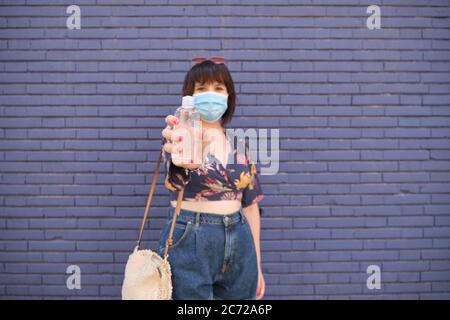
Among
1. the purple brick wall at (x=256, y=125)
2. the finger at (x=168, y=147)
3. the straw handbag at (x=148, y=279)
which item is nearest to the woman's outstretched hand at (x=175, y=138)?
the finger at (x=168, y=147)

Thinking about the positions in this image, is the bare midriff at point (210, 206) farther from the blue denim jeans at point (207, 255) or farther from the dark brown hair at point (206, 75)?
the dark brown hair at point (206, 75)

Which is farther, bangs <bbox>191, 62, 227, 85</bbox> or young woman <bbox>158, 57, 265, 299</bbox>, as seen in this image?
bangs <bbox>191, 62, 227, 85</bbox>

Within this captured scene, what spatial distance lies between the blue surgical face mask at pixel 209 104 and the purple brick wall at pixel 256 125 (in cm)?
98

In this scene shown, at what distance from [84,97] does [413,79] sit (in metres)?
2.78

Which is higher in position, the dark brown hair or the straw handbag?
the dark brown hair

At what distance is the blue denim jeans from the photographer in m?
2.32

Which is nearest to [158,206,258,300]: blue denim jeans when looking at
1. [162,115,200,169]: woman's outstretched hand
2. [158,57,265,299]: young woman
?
[158,57,265,299]: young woman

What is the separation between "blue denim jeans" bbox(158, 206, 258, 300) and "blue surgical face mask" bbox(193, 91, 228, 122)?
1.97ft

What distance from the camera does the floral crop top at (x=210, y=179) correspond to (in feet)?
7.45

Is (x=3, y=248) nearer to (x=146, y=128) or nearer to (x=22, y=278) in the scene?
(x=22, y=278)

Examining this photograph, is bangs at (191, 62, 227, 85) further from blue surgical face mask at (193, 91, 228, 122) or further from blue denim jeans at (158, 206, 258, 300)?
blue denim jeans at (158, 206, 258, 300)

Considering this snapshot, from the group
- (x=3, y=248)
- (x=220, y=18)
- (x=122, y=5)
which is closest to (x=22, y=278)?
(x=3, y=248)

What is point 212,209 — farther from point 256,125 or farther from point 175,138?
point 256,125

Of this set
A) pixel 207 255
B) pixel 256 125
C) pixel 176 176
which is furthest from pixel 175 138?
pixel 256 125
